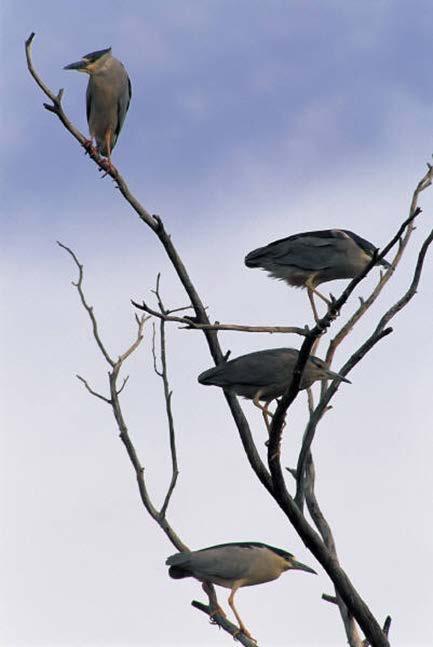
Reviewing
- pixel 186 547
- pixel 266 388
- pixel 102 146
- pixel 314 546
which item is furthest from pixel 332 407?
pixel 102 146

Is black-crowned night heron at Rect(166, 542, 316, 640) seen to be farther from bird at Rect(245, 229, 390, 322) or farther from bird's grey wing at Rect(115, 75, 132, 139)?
bird's grey wing at Rect(115, 75, 132, 139)

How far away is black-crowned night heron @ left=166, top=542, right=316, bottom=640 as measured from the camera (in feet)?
24.1

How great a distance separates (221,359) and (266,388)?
0.40 m

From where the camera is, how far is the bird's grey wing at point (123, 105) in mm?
10570

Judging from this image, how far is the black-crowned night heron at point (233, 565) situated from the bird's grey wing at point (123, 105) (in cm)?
481

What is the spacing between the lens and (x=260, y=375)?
23.4ft

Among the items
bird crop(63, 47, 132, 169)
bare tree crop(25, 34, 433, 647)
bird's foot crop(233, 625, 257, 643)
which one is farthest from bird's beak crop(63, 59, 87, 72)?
bird's foot crop(233, 625, 257, 643)

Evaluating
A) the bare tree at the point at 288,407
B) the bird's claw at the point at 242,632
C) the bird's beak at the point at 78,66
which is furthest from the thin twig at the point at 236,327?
the bird's beak at the point at 78,66

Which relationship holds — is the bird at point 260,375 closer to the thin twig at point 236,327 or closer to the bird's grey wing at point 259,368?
the bird's grey wing at point 259,368

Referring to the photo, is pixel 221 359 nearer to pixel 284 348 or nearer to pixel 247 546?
pixel 284 348

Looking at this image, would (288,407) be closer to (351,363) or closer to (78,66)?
(351,363)

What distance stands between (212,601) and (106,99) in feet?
17.5

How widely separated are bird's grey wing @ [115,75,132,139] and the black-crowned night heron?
15.8ft

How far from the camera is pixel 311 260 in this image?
7.95 m
